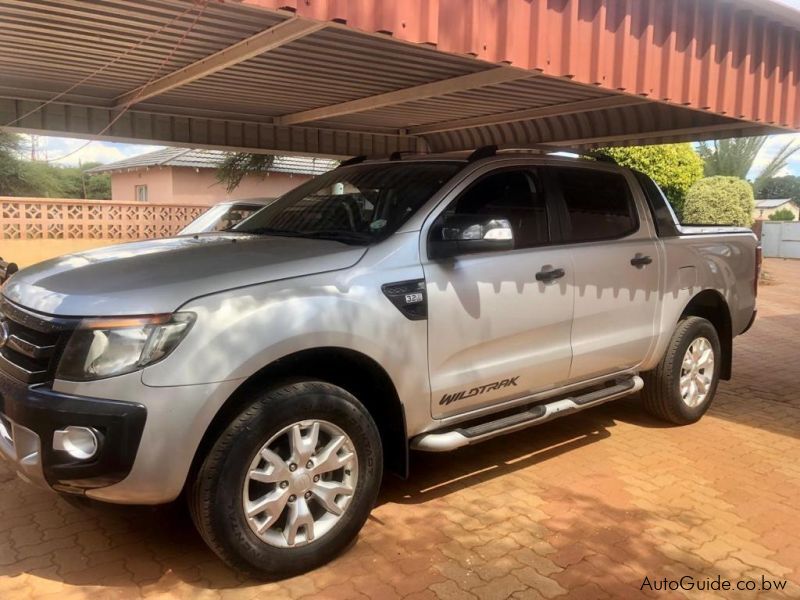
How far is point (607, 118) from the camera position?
7352mm

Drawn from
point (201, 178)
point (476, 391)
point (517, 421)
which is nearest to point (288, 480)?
point (476, 391)

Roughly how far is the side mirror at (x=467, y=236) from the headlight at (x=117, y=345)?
141 cm

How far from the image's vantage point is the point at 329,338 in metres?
3.12

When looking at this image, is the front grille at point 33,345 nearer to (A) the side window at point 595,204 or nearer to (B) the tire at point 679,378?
(A) the side window at point 595,204

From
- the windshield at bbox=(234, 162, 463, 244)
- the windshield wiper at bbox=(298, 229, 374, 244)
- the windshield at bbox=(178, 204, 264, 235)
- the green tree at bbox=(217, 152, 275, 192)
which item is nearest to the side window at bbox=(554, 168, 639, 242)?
the windshield at bbox=(234, 162, 463, 244)

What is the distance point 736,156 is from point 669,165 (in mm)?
9708

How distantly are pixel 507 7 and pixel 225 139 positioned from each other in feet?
16.3

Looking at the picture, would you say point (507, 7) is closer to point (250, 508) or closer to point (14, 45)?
point (250, 508)

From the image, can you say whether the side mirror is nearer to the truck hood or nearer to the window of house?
the truck hood

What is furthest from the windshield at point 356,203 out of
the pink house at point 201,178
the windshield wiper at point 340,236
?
the pink house at point 201,178

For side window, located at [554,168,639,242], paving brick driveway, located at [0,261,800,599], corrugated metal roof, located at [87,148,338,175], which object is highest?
corrugated metal roof, located at [87,148,338,175]

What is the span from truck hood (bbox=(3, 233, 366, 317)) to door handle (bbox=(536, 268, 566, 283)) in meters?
1.22

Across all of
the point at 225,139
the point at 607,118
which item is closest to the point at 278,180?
the point at 225,139

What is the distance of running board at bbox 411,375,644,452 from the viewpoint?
359 centimetres
